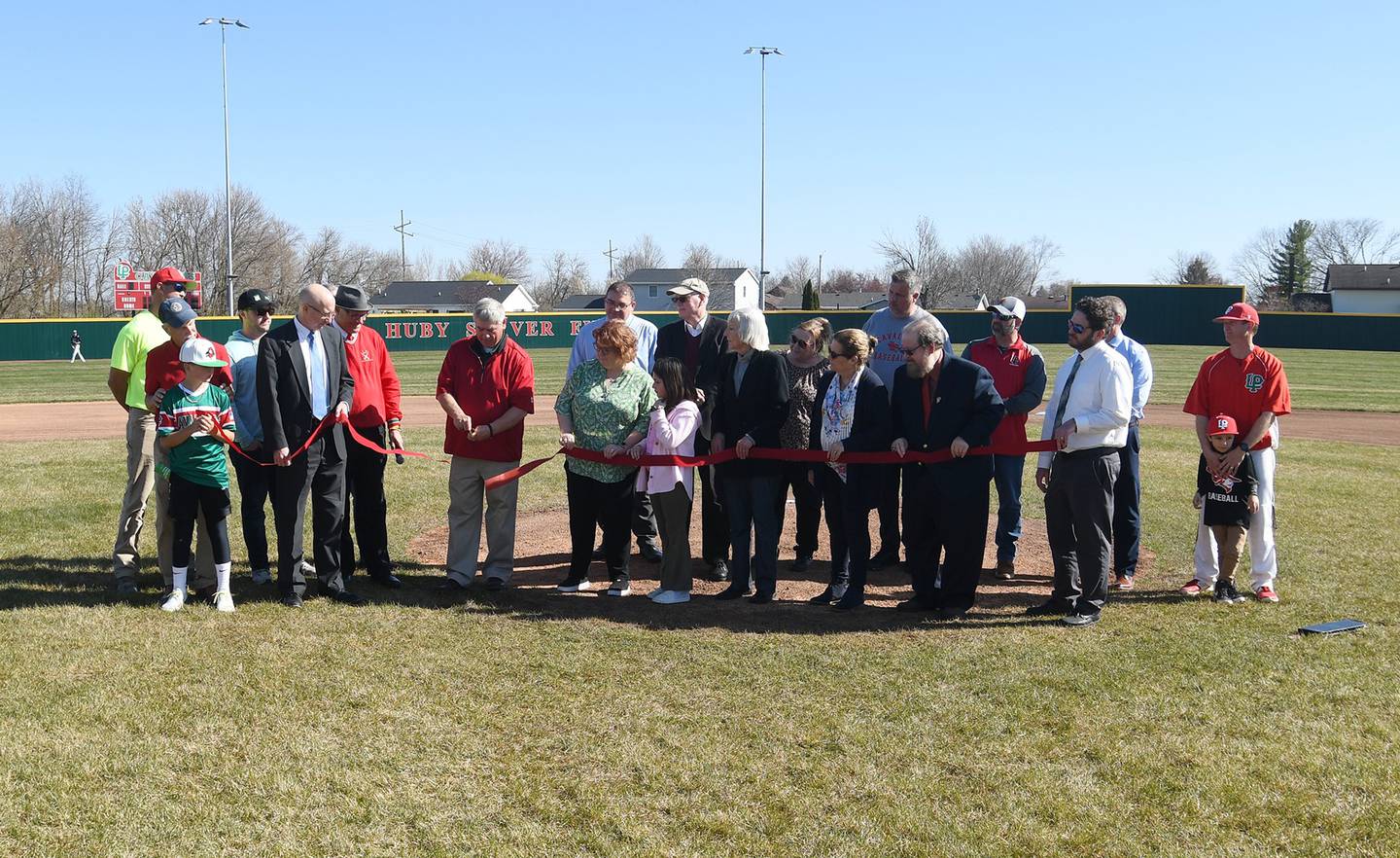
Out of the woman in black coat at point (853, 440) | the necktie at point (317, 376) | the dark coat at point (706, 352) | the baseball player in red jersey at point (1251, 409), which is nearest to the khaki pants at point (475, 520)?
the necktie at point (317, 376)

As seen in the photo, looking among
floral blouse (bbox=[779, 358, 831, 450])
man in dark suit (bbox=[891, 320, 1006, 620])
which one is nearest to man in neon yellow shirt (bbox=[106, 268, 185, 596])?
floral blouse (bbox=[779, 358, 831, 450])

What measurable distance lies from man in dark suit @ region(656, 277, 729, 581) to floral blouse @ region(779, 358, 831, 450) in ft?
1.74

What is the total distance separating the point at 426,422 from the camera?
18.5 m

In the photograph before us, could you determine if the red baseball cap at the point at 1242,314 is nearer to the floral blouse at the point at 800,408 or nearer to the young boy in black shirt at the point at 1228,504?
the young boy in black shirt at the point at 1228,504

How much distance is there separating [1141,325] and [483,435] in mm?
51070

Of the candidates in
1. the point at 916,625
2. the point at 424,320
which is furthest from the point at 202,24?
the point at 916,625

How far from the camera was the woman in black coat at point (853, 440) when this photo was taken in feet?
23.6

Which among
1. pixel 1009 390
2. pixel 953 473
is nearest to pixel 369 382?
pixel 953 473

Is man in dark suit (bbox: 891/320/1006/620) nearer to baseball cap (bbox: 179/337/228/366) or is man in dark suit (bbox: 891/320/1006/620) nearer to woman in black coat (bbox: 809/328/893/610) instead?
woman in black coat (bbox: 809/328/893/610)

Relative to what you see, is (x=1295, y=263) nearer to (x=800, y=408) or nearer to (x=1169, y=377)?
(x=1169, y=377)

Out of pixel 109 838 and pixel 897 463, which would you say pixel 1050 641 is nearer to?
pixel 897 463

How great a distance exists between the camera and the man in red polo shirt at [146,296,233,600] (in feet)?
22.9

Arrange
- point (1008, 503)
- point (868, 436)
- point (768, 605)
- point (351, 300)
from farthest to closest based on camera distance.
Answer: point (1008, 503), point (351, 300), point (768, 605), point (868, 436)

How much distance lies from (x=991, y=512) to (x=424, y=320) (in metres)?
39.6
